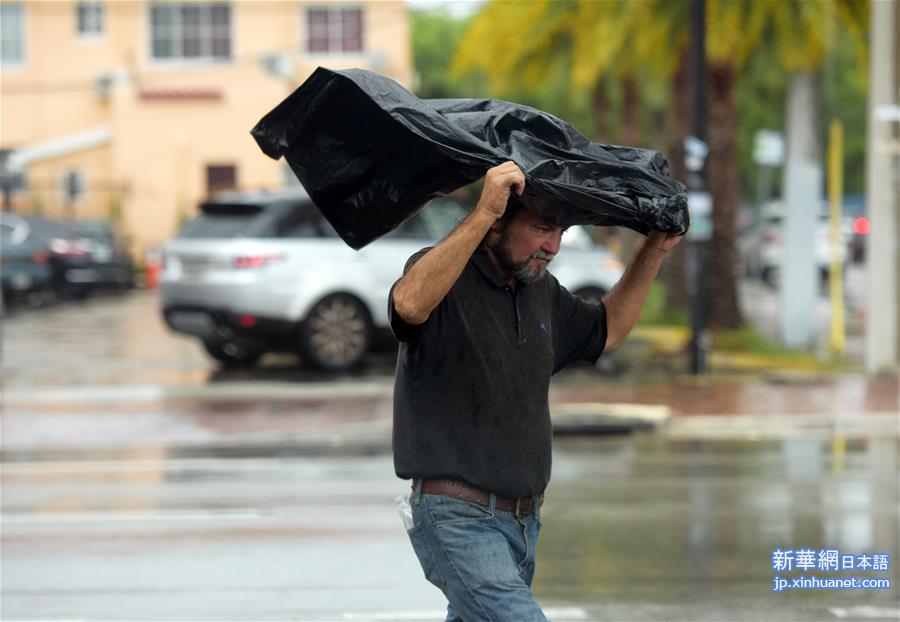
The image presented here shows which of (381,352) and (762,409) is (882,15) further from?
(381,352)

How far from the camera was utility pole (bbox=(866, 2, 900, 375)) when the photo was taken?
49.5 ft

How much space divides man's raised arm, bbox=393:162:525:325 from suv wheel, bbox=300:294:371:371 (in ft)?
38.3

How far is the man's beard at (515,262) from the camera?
3904 millimetres

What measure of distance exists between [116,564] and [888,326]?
10.5m

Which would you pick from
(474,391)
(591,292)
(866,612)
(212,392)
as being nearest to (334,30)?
(591,292)

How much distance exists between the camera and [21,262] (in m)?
25.4

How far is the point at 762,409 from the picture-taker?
43.5 ft

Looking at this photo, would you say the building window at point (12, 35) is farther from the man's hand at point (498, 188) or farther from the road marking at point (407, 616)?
the man's hand at point (498, 188)

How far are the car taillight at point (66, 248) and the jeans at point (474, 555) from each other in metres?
24.7

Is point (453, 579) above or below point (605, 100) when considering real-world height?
below

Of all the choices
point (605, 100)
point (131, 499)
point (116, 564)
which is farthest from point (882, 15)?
point (605, 100)

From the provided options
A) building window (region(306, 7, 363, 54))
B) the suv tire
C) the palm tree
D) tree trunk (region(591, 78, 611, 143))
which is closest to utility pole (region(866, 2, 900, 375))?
the palm tree

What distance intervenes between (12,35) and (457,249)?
37276 mm

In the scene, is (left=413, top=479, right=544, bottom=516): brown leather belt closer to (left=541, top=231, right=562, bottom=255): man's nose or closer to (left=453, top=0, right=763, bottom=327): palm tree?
(left=541, top=231, right=562, bottom=255): man's nose
